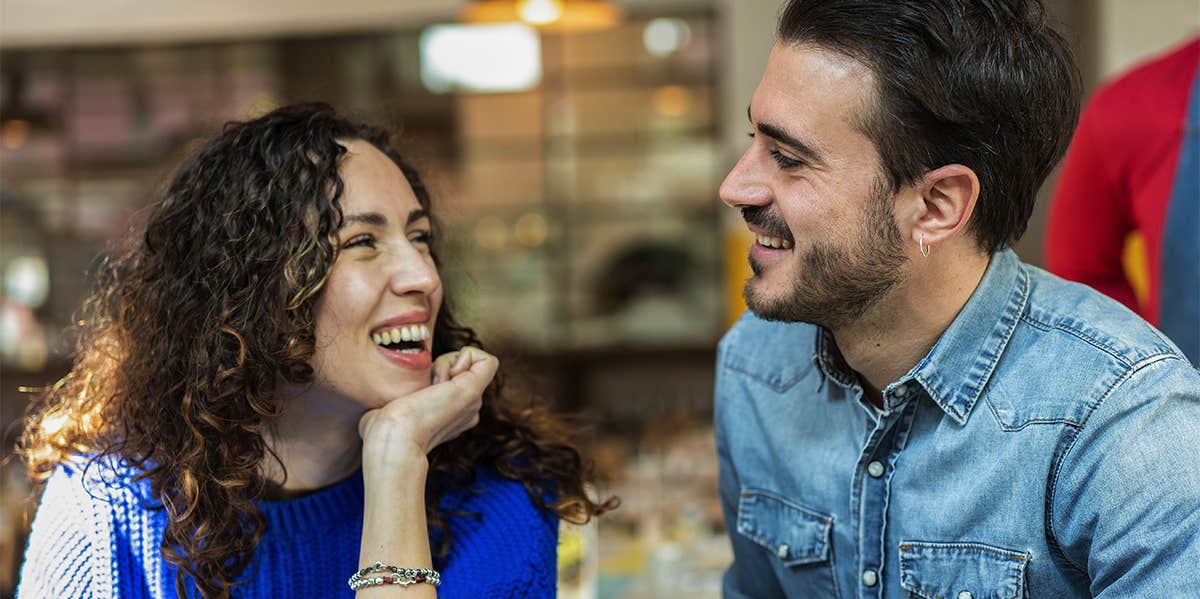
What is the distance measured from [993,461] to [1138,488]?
0.17 metres

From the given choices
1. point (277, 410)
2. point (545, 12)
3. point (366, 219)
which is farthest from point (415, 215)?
point (545, 12)

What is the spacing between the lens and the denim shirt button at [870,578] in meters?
1.51

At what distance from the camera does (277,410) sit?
171cm

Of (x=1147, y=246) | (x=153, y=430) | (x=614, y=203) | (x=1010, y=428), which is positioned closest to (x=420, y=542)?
(x=153, y=430)

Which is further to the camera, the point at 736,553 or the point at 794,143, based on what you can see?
the point at 736,553

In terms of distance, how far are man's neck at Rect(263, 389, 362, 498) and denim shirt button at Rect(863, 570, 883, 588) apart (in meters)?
0.75

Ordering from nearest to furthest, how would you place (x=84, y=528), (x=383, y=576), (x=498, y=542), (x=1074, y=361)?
(x=1074, y=361) → (x=383, y=576) → (x=84, y=528) → (x=498, y=542)

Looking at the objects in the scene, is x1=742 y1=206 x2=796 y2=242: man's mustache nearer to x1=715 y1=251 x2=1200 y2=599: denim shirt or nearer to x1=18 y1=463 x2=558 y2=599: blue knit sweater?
x1=715 y1=251 x2=1200 y2=599: denim shirt

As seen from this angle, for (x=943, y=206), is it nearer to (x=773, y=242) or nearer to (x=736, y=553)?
(x=773, y=242)

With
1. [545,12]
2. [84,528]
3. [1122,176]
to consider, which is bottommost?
[84,528]

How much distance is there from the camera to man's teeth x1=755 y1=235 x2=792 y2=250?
145 centimetres

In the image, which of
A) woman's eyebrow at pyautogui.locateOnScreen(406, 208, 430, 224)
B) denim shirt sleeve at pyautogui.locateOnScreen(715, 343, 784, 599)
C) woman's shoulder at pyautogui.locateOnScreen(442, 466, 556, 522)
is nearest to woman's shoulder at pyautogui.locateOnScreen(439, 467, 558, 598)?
woman's shoulder at pyautogui.locateOnScreen(442, 466, 556, 522)

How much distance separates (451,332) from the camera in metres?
1.95

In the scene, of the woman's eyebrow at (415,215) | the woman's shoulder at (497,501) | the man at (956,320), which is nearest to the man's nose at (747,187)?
the man at (956,320)
